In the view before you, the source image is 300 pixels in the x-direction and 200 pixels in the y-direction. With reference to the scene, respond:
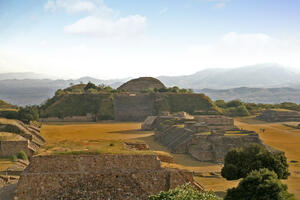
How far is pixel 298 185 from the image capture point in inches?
997

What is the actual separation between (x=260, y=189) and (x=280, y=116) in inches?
2612

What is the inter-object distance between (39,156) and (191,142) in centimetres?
2194

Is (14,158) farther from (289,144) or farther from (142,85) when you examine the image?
(142,85)

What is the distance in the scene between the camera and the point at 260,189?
54.9ft

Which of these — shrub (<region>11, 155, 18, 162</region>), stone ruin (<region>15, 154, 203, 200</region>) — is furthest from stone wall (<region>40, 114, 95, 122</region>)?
stone ruin (<region>15, 154, 203, 200</region>)

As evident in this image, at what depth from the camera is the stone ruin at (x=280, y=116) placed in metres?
77.1

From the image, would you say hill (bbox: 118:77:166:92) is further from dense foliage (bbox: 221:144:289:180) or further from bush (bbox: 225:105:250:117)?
dense foliage (bbox: 221:144:289:180)

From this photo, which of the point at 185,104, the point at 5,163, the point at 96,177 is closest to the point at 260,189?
the point at 96,177

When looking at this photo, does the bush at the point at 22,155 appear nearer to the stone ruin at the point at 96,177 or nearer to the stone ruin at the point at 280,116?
the stone ruin at the point at 96,177

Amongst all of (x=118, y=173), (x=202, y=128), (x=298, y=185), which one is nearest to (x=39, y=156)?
(x=118, y=173)

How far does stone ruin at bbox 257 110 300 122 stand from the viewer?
7706cm

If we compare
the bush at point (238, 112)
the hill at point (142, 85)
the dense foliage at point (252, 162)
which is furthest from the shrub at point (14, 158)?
the hill at point (142, 85)

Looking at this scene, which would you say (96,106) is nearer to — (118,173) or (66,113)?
(66,113)

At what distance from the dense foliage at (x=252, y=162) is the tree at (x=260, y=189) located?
522 centimetres
